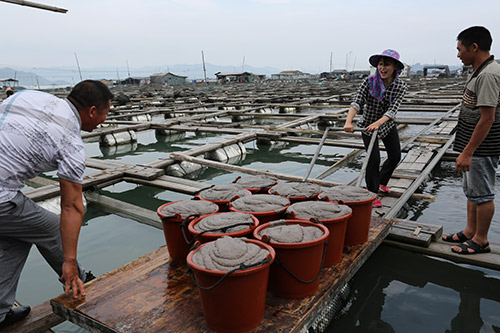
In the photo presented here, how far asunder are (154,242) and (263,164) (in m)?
4.66

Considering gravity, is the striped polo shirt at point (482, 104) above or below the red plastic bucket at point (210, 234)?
above

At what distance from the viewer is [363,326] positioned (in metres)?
2.85

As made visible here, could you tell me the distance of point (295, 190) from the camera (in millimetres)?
3432

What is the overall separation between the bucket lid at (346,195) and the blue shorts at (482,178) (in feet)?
3.21

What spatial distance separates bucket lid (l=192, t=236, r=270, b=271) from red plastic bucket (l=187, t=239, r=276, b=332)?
54mm

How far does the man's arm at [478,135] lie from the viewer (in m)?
2.81

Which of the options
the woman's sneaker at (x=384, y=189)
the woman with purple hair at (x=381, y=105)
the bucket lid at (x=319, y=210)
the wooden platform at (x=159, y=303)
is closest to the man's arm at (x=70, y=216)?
the wooden platform at (x=159, y=303)

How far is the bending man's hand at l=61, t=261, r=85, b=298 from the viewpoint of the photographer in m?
2.24

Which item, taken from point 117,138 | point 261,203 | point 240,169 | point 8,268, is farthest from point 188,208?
point 117,138

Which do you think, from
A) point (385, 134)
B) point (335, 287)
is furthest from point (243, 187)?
point (385, 134)

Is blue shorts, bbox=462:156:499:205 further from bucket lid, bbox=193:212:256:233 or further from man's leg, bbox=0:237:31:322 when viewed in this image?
man's leg, bbox=0:237:31:322

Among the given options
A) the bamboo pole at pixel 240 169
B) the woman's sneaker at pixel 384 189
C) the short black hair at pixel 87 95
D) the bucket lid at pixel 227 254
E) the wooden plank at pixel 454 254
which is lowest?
the wooden plank at pixel 454 254

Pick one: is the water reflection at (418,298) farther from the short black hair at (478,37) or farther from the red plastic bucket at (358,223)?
the short black hair at (478,37)

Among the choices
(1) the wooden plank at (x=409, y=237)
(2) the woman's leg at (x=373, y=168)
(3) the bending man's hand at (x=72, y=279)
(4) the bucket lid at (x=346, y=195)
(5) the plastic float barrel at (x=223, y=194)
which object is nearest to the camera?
(3) the bending man's hand at (x=72, y=279)
